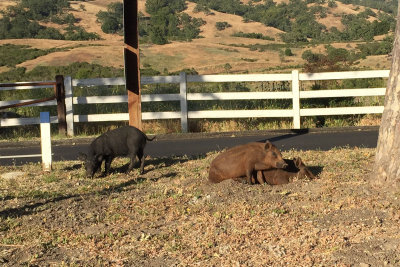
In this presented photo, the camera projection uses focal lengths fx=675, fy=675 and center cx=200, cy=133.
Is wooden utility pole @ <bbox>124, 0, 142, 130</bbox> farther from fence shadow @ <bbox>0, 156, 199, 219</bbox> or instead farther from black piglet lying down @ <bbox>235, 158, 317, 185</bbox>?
black piglet lying down @ <bbox>235, 158, 317, 185</bbox>

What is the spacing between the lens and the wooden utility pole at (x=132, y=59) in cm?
1258

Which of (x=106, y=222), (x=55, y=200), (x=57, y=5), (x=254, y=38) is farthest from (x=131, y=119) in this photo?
(x=57, y=5)

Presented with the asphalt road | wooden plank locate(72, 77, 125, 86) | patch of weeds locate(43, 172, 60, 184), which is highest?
wooden plank locate(72, 77, 125, 86)

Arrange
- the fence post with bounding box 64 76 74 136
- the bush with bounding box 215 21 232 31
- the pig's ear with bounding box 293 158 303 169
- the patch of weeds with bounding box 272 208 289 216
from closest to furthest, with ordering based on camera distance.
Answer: the patch of weeds with bounding box 272 208 289 216 → the pig's ear with bounding box 293 158 303 169 → the fence post with bounding box 64 76 74 136 → the bush with bounding box 215 21 232 31

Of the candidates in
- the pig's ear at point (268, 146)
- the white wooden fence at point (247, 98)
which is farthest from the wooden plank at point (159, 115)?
the pig's ear at point (268, 146)

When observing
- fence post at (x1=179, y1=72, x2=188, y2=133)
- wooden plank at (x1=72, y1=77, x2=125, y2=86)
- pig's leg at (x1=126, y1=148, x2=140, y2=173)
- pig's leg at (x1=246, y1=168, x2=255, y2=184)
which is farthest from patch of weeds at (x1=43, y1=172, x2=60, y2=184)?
wooden plank at (x1=72, y1=77, x2=125, y2=86)

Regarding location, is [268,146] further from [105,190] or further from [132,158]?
[132,158]

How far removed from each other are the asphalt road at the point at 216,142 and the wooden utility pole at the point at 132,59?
1016 millimetres

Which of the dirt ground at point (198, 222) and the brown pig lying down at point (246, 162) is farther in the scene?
the brown pig lying down at point (246, 162)

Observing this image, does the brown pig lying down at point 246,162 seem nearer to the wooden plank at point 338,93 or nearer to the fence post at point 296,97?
the fence post at point 296,97

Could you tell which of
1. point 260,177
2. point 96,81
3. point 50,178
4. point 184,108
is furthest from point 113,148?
point 96,81

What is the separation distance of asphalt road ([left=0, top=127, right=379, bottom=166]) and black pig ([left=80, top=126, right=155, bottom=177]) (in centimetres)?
234

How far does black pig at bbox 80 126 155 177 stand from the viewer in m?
10.4

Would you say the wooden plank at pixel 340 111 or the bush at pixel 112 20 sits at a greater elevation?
the bush at pixel 112 20
